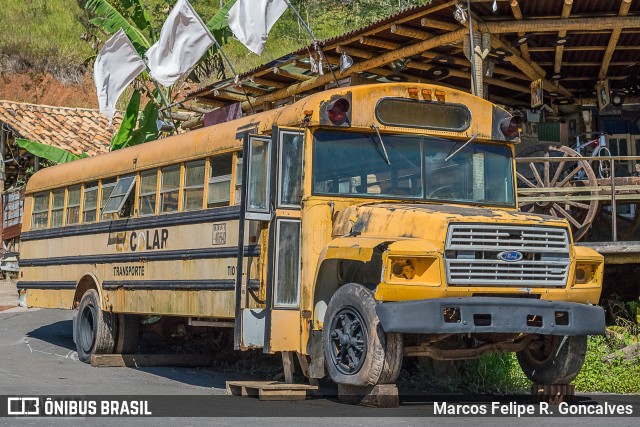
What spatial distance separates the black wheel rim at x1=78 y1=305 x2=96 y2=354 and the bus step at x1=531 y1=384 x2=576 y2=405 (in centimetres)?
595

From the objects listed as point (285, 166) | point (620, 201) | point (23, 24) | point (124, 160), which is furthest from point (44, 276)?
point (23, 24)

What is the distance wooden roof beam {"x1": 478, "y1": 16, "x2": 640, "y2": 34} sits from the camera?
1377cm

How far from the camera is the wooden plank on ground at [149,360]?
12664mm

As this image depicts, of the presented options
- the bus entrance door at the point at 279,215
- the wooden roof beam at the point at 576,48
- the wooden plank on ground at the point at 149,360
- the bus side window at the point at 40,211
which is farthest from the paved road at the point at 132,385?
the wooden roof beam at the point at 576,48

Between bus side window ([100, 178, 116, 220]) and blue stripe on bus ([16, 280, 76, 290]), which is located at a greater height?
bus side window ([100, 178, 116, 220])

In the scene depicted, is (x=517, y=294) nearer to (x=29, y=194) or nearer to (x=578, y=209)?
(x=578, y=209)

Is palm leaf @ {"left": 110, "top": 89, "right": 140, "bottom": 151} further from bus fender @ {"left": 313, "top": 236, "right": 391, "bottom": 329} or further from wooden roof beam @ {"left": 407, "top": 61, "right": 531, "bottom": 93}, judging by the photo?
bus fender @ {"left": 313, "top": 236, "right": 391, "bottom": 329}

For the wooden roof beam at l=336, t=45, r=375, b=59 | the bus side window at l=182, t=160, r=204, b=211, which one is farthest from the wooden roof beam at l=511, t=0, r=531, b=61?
the bus side window at l=182, t=160, r=204, b=211

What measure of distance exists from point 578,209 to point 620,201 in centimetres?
54

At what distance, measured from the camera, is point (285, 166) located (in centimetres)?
894

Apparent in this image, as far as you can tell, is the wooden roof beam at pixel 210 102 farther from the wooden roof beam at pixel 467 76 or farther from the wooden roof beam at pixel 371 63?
the wooden roof beam at pixel 467 76

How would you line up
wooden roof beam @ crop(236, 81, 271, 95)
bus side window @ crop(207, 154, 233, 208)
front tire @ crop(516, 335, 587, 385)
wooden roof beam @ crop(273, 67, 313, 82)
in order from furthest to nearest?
wooden roof beam @ crop(236, 81, 271, 95), wooden roof beam @ crop(273, 67, 313, 82), bus side window @ crop(207, 154, 233, 208), front tire @ crop(516, 335, 587, 385)

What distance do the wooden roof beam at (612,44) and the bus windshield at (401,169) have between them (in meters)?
5.11

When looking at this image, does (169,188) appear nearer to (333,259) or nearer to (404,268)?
(333,259)
